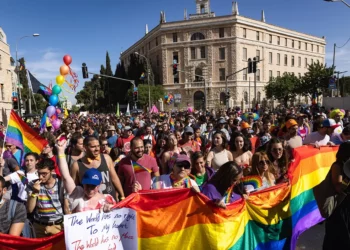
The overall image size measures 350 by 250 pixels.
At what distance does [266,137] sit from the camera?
276 inches

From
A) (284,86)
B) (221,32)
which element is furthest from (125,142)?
(221,32)

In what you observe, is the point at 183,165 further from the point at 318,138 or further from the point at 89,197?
the point at 318,138

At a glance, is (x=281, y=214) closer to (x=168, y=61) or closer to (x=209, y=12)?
(x=168, y=61)

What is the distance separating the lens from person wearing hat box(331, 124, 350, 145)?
600 cm

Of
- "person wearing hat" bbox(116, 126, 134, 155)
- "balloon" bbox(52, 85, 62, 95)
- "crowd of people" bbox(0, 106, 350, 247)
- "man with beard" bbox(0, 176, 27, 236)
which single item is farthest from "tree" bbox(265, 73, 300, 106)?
"man with beard" bbox(0, 176, 27, 236)

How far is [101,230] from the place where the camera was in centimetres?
308

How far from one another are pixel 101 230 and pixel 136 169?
128cm

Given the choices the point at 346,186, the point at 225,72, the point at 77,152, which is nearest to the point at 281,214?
the point at 346,186

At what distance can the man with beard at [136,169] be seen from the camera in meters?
4.25

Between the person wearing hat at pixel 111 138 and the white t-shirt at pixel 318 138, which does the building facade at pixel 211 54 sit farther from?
the white t-shirt at pixel 318 138

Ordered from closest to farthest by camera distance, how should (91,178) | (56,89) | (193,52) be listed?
1. (91,178)
2. (56,89)
3. (193,52)

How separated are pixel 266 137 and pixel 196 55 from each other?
47.8 meters

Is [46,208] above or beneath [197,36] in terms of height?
beneath

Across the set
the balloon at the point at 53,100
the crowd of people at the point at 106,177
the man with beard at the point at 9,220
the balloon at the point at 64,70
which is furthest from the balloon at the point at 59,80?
the man with beard at the point at 9,220
